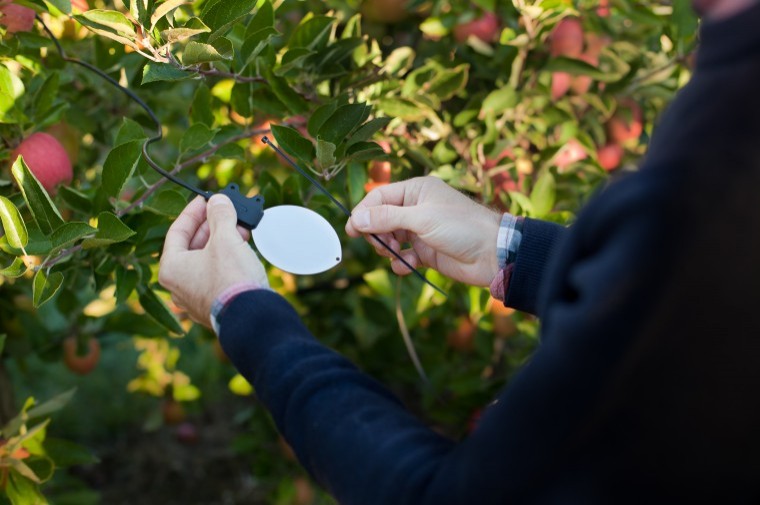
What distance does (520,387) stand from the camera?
0.64 meters

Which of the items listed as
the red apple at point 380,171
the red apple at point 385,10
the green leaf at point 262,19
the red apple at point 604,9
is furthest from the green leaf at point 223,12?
the red apple at point 604,9

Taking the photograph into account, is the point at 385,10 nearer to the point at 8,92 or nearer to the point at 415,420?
the point at 8,92

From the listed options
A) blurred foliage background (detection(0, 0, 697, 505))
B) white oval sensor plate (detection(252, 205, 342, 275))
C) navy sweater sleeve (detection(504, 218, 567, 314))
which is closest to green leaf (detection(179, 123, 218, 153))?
blurred foliage background (detection(0, 0, 697, 505))

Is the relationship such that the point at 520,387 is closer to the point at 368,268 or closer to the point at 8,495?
the point at 8,495

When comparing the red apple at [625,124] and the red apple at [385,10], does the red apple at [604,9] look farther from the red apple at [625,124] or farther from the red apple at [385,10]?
the red apple at [385,10]

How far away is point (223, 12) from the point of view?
1085mm

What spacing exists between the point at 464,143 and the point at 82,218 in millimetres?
646

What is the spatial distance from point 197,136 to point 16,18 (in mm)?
305

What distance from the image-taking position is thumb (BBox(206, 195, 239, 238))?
3.17 ft

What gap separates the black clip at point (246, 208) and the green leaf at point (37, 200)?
22 cm

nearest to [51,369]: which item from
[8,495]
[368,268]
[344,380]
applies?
[368,268]

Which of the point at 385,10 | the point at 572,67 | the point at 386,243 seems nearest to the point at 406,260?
the point at 386,243

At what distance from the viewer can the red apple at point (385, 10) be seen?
1.78 m

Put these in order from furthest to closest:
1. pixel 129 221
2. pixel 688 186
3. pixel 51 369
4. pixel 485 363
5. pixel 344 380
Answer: pixel 51 369, pixel 485 363, pixel 129 221, pixel 344 380, pixel 688 186
